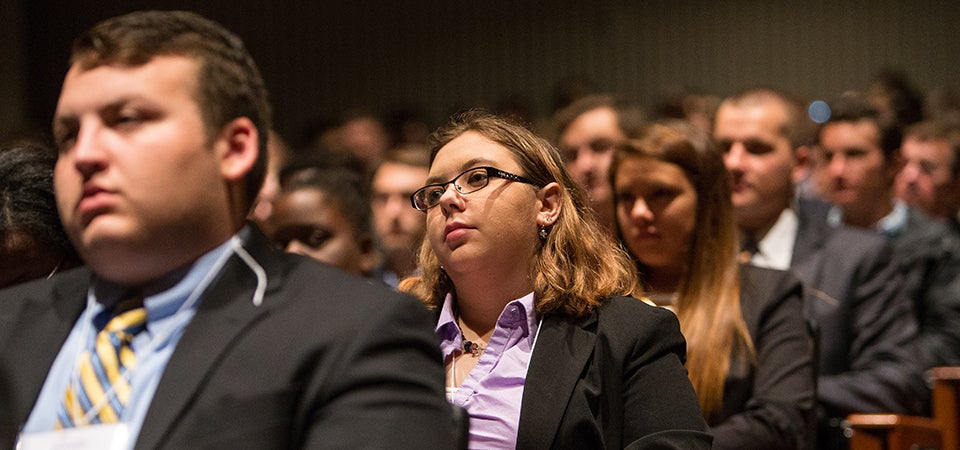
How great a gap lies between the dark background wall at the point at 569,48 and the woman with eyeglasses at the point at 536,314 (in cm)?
616

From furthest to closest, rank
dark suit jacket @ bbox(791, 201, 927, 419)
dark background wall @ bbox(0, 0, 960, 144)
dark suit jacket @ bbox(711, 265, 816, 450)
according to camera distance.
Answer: dark background wall @ bbox(0, 0, 960, 144), dark suit jacket @ bbox(791, 201, 927, 419), dark suit jacket @ bbox(711, 265, 816, 450)

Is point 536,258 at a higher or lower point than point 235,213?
lower

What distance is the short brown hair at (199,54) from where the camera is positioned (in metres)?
1.45

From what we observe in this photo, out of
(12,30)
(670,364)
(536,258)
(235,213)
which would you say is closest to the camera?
(235,213)

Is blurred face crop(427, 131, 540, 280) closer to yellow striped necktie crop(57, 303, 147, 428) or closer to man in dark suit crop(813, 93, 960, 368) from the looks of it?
yellow striped necktie crop(57, 303, 147, 428)

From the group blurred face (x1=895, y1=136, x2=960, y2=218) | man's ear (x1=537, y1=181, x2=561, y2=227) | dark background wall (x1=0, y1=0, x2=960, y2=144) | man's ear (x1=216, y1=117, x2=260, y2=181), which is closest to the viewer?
man's ear (x1=216, y1=117, x2=260, y2=181)

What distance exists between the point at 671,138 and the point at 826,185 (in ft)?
6.07

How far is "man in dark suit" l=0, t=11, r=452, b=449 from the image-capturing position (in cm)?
138

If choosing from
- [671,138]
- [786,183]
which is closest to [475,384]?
[671,138]

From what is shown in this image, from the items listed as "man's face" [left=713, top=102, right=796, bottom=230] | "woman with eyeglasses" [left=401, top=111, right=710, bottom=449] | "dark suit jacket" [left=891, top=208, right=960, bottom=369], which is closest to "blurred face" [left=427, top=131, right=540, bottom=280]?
"woman with eyeglasses" [left=401, top=111, right=710, bottom=449]

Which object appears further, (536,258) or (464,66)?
(464,66)

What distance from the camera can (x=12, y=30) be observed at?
660cm

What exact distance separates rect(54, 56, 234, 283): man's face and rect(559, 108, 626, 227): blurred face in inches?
120

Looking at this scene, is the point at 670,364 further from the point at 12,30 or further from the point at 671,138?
the point at 12,30
